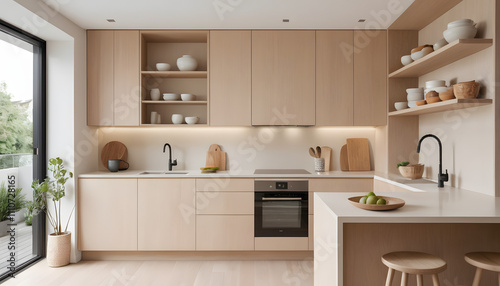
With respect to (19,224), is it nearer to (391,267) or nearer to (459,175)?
(391,267)

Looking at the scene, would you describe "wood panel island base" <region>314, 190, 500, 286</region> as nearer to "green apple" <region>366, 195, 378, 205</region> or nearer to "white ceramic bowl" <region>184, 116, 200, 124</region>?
"green apple" <region>366, 195, 378, 205</region>

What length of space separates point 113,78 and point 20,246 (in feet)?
→ 6.29

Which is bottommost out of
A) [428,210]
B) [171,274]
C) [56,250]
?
[171,274]

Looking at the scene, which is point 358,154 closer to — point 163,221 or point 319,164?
point 319,164

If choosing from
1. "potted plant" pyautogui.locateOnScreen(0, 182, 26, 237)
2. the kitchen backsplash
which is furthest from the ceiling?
"potted plant" pyautogui.locateOnScreen(0, 182, 26, 237)

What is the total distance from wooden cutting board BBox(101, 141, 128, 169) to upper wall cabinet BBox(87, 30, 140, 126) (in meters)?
0.38

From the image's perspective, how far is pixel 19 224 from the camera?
3262 mm

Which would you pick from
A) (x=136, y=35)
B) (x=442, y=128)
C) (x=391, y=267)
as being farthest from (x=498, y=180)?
(x=136, y=35)

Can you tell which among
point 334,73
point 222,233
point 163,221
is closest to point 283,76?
point 334,73

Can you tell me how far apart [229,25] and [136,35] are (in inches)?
40.9

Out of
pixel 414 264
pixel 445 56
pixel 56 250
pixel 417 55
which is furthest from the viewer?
pixel 56 250

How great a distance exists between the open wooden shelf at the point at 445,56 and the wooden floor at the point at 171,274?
2.16m

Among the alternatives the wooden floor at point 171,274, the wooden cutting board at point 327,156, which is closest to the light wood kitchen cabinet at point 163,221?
the wooden floor at point 171,274

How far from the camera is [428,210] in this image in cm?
179
